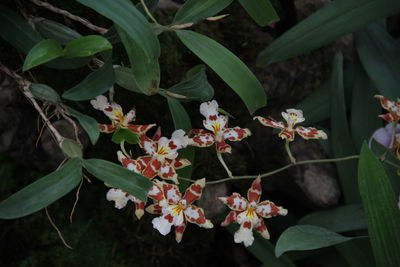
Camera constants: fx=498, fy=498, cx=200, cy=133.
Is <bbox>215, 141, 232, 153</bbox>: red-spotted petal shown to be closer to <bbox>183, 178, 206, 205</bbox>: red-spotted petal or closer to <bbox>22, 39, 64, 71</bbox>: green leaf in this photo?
<bbox>183, 178, 206, 205</bbox>: red-spotted petal

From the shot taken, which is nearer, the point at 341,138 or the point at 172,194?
the point at 172,194

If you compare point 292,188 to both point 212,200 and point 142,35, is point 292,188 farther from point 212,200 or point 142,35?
point 142,35

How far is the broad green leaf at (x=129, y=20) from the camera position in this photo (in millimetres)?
730

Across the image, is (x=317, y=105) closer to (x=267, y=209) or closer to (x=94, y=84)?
(x=267, y=209)

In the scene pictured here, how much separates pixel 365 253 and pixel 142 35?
28.8 inches

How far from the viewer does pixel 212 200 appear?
1241 mm

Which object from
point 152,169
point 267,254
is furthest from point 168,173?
point 267,254

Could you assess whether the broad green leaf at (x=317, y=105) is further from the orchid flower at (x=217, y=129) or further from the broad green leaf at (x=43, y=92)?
the broad green leaf at (x=43, y=92)

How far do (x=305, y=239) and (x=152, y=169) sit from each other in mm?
321

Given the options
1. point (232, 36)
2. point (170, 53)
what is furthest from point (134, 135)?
point (232, 36)

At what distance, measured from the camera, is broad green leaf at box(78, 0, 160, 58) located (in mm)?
730

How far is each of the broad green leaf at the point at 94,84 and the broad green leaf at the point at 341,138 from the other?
1.97 feet

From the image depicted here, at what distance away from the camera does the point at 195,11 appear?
90 centimetres

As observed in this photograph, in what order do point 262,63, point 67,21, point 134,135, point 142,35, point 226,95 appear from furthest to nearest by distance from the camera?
point 226,95 → point 262,63 → point 67,21 → point 134,135 → point 142,35
